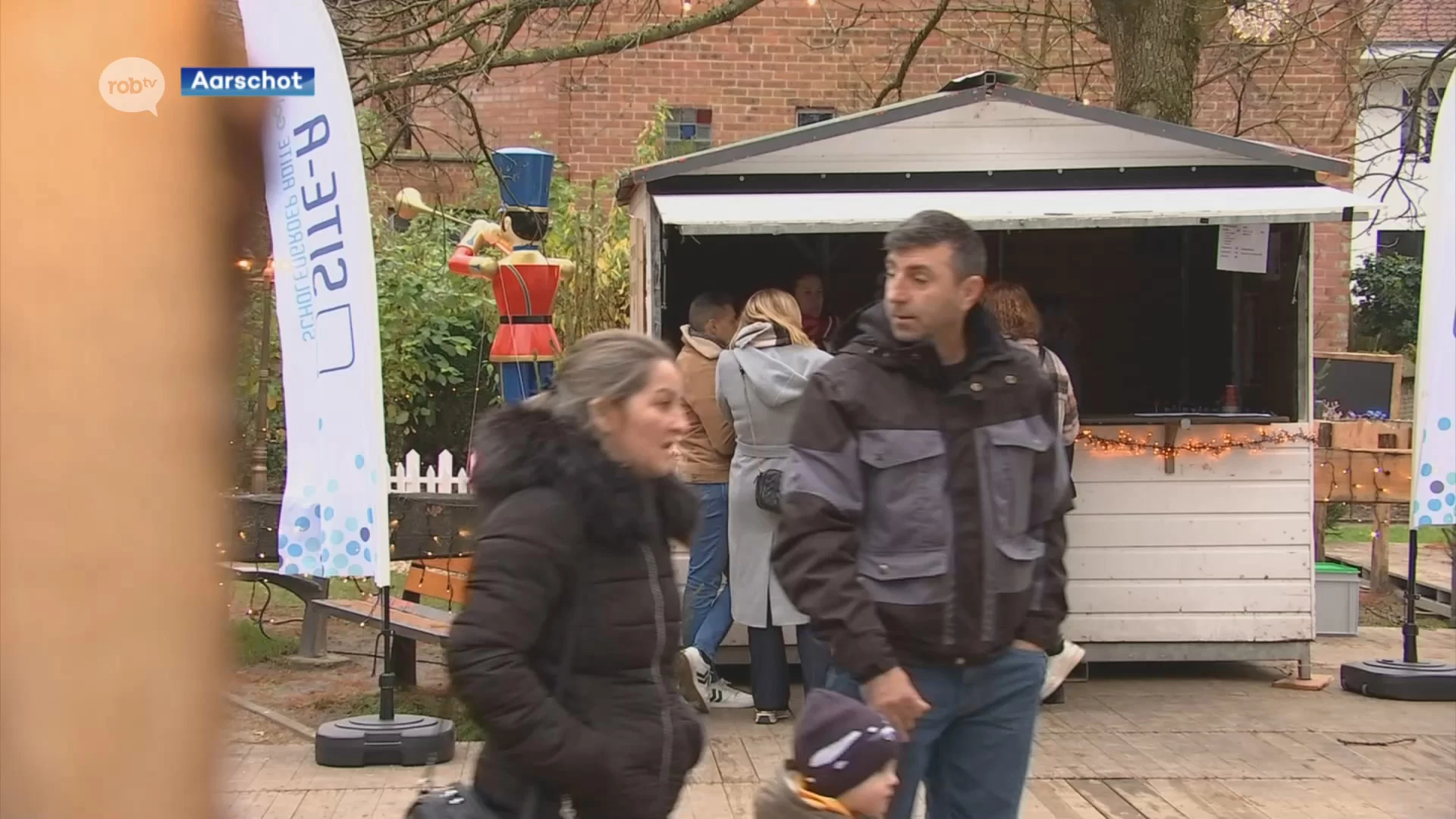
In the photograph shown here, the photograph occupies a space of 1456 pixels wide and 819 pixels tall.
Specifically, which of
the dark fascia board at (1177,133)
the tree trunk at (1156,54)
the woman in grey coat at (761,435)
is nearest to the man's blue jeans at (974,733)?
the woman in grey coat at (761,435)

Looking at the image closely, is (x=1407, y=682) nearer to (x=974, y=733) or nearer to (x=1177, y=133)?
(x=1177, y=133)

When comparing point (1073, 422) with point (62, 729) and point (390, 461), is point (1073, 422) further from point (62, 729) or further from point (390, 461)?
point (390, 461)

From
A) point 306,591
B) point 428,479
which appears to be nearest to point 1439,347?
point 306,591

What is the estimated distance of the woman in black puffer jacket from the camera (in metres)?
2.34

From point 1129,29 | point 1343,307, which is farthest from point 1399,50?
point 1129,29

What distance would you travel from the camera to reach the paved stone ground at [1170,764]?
5410mm

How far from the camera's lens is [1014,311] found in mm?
6621

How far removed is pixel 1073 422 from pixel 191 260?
18.4 ft

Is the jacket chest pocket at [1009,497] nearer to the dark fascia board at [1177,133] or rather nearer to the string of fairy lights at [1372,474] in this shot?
the dark fascia board at [1177,133]

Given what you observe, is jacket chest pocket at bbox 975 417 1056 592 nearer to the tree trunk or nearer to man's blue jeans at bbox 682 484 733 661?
man's blue jeans at bbox 682 484 733 661

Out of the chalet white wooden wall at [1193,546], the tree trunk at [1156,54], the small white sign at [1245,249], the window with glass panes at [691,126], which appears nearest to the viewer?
the chalet white wooden wall at [1193,546]

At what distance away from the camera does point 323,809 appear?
17.6 ft

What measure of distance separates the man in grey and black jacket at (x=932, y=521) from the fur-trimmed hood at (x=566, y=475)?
55 cm
